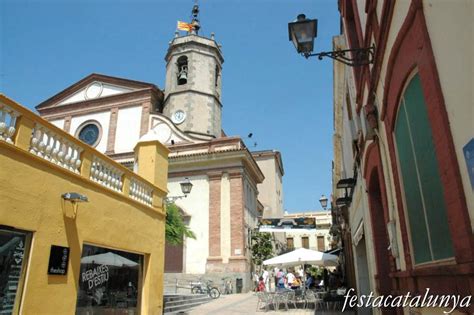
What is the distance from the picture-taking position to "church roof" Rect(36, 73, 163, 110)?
1089 inches

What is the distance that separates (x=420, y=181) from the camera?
3.33 metres

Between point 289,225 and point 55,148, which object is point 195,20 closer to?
point 289,225

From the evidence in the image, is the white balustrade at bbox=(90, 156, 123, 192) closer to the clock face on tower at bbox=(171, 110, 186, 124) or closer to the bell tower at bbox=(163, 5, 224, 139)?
the bell tower at bbox=(163, 5, 224, 139)

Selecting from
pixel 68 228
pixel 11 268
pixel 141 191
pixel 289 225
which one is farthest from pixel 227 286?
pixel 11 268

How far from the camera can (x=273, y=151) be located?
4153cm

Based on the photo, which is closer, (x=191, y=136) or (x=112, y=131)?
(x=191, y=136)

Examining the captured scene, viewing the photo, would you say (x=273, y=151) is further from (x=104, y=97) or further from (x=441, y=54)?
(x=441, y=54)

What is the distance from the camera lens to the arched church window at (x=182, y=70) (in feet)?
90.8

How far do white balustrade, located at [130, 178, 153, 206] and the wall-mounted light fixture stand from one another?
182 cm

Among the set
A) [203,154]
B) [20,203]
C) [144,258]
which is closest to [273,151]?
[203,154]

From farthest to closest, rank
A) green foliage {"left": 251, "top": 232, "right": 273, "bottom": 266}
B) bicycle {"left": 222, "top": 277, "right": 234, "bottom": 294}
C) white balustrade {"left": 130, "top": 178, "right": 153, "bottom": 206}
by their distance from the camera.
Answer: green foliage {"left": 251, "top": 232, "right": 273, "bottom": 266} < bicycle {"left": 222, "top": 277, "right": 234, "bottom": 294} < white balustrade {"left": 130, "top": 178, "right": 153, "bottom": 206}

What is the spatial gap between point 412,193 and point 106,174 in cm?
496

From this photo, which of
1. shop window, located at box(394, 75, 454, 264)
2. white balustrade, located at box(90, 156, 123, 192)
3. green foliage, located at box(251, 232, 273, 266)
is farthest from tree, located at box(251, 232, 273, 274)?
Result: shop window, located at box(394, 75, 454, 264)

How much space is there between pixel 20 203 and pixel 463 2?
480 centimetres
